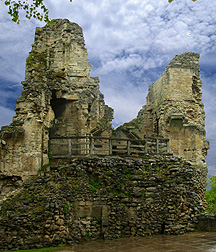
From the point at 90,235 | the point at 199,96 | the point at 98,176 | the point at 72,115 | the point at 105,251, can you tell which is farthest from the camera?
the point at 199,96

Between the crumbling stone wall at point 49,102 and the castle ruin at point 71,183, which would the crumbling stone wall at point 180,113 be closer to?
the crumbling stone wall at point 49,102

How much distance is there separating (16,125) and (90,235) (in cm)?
570

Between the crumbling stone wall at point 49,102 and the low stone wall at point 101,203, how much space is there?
55.7 inches

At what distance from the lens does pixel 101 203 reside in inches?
479

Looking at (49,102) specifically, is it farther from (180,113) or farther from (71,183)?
(180,113)

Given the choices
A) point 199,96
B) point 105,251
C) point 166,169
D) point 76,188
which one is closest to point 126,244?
point 105,251

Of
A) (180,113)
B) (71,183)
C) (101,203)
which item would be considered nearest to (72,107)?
(71,183)

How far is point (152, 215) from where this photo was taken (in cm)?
1227

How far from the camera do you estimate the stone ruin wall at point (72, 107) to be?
12.9 m

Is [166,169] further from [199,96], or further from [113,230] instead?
[199,96]

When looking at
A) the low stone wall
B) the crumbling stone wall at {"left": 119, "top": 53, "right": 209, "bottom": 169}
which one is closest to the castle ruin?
the low stone wall

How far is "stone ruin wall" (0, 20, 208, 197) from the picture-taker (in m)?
12.9

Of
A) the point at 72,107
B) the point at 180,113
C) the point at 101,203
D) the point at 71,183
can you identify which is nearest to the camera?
the point at 71,183

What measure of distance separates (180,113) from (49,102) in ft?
30.3
